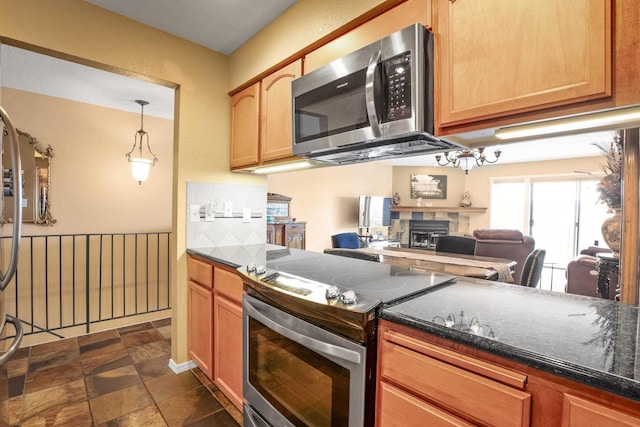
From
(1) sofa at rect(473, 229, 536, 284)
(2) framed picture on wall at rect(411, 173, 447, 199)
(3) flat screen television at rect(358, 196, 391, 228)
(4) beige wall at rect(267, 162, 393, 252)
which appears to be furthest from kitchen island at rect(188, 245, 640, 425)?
(2) framed picture on wall at rect(411, 173, 447, 199)

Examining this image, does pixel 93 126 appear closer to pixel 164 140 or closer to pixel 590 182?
pixel 164 140

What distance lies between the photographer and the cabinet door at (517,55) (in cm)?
89

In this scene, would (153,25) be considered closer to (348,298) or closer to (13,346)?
(13,346)

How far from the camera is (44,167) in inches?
120

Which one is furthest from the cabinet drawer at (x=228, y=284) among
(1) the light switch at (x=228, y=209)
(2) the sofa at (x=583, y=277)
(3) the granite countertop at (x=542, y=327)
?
(2) the sofa at (x=583, y=277)

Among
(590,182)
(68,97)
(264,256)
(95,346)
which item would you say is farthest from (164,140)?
(590,182)

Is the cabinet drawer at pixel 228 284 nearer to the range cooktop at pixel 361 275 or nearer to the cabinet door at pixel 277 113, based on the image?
the range cooktop at pixel 361 275

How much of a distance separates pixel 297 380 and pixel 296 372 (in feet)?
0.11

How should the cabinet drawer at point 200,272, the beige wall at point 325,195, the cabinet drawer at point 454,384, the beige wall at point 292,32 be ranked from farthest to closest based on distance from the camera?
the beige wall at point 325,195 → the cabinet drawer at point 200,272 → the beige wall at point 292,32 → the cabinet drawer at point 454,384

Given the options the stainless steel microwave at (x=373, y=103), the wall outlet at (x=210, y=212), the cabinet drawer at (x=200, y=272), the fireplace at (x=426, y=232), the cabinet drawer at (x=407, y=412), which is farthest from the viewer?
the fireplace at (x=426, y=232)

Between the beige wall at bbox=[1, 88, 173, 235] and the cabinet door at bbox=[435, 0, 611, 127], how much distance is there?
3602 millimetres

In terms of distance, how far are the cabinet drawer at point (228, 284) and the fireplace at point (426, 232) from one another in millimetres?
6539

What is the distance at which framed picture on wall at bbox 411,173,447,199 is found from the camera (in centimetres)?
792

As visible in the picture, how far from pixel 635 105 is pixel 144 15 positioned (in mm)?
2498
